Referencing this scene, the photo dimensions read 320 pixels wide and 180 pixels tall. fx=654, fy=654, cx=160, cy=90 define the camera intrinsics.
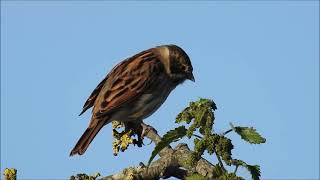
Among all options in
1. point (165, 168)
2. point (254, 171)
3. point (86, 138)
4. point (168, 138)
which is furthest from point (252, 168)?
point (86, 138)

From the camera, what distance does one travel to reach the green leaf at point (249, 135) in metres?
4.67

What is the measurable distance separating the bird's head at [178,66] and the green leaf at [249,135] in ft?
23.8

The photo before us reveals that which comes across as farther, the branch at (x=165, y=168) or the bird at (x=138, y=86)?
the bird at (x=138, y=86)

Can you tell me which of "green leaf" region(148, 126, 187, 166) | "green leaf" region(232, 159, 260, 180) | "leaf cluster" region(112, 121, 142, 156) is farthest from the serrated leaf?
"leaf cluster" region(112, 121, 142, 156)

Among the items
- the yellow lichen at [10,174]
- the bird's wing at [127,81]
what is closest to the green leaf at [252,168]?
the yellow lichen at [10,174]

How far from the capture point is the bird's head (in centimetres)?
1215

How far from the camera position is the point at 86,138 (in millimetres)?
10023

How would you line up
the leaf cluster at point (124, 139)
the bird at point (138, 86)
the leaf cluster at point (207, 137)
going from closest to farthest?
the leaf cluster at point (207, 137) → the leaf cluster at point (124, 139) → the bird at point (138, 86)

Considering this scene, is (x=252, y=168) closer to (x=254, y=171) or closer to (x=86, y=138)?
(x=254, y=171)

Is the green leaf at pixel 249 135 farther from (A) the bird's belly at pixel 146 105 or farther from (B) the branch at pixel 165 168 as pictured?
(A) the bird's belly at pixel 146 105

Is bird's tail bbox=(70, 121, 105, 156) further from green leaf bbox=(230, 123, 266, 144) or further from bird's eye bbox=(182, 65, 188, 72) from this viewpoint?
green leaf bbox=(230, 123, 266, 144)

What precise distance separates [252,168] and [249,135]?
261 millimetres

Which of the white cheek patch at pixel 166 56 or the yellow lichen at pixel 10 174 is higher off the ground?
the white cheek patch at pixel 166 56

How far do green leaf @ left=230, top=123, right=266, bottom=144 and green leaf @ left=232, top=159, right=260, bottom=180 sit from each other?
18cm
